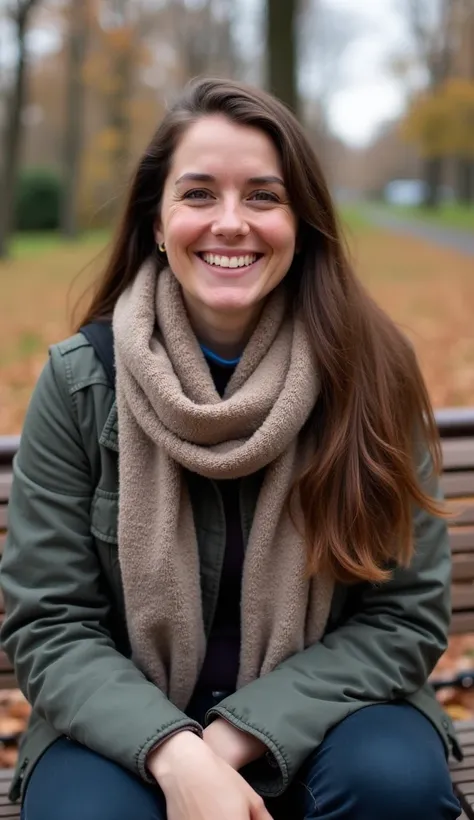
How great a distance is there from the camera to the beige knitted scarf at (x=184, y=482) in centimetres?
214

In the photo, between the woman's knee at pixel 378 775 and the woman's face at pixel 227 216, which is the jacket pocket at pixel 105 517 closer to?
the woman's face at pixel 227 216

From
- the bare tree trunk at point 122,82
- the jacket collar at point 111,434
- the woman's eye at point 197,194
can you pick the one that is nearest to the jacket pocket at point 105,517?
the jacket collar at point 111,434

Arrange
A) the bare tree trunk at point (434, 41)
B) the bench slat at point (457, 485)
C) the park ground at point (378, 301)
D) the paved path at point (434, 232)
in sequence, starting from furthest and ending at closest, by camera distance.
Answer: the bare tree trunk at point (434, 41) < the paved path at point (434, 232) < the park ground at point (378, 301) < the bench slat at point (457, 485)

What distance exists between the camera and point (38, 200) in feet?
97.5

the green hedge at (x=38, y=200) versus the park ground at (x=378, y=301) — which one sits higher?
the green hedge at (x=38, y=200)

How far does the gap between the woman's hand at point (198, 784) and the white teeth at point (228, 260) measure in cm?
101

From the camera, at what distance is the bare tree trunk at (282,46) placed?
721 centimetres

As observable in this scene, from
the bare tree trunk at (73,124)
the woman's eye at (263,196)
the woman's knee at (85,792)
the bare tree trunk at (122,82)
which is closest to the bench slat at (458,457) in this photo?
the woman's eye at (263,196)

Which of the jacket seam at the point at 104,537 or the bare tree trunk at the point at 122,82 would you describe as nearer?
the jacket seam at the point at 104,537

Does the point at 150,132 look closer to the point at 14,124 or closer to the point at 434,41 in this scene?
the point at 14,124

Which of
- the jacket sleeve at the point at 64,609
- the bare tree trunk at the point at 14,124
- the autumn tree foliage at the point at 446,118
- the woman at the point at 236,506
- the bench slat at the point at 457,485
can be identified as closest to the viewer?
the jacket sleeve at the point at 64,609

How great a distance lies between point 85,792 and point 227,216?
1235 mm

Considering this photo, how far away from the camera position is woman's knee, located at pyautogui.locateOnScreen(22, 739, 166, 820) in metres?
1.84

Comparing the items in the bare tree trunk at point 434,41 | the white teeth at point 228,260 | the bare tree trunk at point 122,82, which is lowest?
the white teeth at point 228,260
